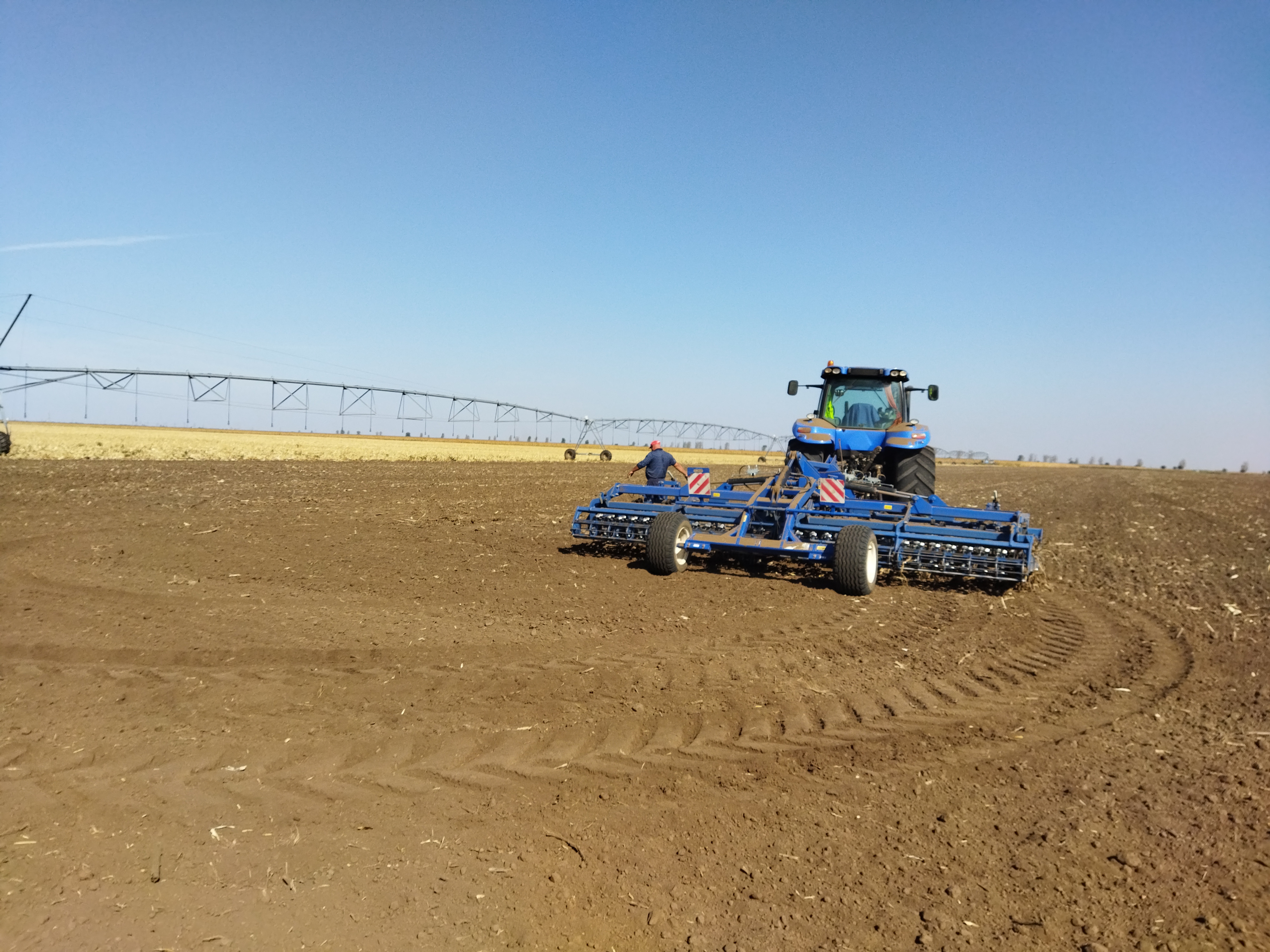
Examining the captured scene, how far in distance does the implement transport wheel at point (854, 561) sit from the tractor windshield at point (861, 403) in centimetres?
430

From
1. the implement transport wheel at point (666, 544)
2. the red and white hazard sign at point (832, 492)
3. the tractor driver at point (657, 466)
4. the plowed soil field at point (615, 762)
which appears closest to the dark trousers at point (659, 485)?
the tractor driver at point (657, 466)

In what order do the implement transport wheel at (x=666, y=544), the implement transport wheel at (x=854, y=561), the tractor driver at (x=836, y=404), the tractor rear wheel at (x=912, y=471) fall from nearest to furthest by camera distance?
1. the implement transport wheel at (x=854, y=561)
2. the implement transport wheel at (x=666, y=544)
3. the tractor rear wheel at (x=912, y=471)
4. the tractor driver at (x=836, y=404)

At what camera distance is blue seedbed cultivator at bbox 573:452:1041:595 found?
873 centimetres

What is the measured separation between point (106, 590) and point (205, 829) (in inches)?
199

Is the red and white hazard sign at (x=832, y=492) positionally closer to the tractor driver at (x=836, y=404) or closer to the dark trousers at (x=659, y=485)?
the dark trousers at (x=659, y=485)

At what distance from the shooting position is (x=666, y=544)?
901 cm

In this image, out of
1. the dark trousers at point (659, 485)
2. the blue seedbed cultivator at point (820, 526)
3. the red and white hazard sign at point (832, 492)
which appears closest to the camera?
the blue seedbed cultivator at point (820, 526)

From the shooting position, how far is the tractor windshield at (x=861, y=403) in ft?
41.4

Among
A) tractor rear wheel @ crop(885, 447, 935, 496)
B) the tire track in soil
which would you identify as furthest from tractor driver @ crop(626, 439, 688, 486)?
the tire track in soil

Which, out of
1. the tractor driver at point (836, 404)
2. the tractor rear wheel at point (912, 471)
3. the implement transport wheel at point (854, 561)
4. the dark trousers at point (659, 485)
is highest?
the tractor driver at point (836, 404)

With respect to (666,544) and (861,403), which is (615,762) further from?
(861,403)

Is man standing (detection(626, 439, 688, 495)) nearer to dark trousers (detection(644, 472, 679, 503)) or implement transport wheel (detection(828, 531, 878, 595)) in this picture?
dark trousers (detection(644, 472, 679, 503))

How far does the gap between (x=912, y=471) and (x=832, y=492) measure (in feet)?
7.53

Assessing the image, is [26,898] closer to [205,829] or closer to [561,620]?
[205,829]
